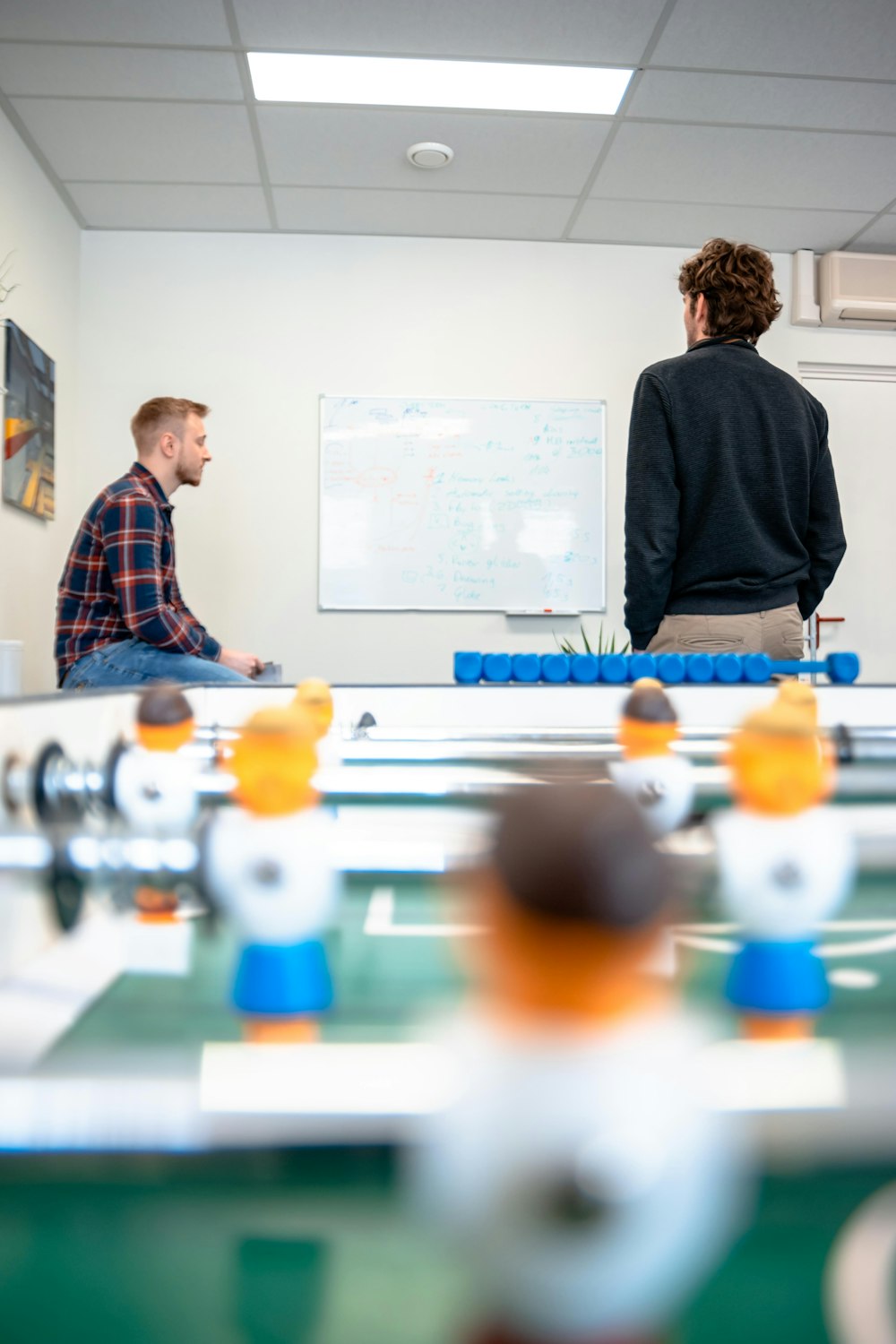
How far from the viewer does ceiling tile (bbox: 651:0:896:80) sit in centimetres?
274

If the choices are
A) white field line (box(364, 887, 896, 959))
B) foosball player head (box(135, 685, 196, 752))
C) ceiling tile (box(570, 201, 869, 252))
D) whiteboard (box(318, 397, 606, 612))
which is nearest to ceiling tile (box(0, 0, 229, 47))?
whiteboard (box(318, 397, 606, 612))

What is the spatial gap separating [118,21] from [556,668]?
2421mm

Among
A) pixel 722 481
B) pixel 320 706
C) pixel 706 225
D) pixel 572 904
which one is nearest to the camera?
pixel 572 904

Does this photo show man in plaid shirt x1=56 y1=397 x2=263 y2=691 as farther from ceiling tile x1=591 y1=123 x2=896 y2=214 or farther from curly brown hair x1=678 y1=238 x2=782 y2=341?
ceiling tile x1=591 y1=123 x2=896 y2=214

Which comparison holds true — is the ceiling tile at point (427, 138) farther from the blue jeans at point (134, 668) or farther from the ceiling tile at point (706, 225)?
the blue jeans at point (134, 668)

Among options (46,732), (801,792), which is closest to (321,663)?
(46,732)

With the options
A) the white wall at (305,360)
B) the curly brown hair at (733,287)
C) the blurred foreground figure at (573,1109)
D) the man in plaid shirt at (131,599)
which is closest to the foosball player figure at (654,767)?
the blurred foreground figure at (573,1109)

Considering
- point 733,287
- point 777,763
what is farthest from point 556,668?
point 777,763

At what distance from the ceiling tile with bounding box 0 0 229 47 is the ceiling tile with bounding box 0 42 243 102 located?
51mm

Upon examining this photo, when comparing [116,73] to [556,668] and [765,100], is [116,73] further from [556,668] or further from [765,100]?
[556,668]

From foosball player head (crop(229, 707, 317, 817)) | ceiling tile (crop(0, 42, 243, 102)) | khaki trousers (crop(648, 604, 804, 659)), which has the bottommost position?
foosball player head (crop(229, 707, 317, 817))

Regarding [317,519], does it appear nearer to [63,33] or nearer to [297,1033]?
[63,33]

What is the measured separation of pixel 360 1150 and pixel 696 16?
3.26 m

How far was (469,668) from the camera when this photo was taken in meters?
1.76
